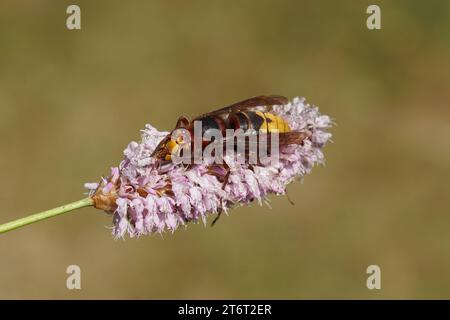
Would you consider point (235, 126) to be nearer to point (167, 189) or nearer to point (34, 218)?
point (167, 189)

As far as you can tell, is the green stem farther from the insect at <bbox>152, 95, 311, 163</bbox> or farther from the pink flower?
the insect at <bbox>152, 95, 311, 163</bbox>

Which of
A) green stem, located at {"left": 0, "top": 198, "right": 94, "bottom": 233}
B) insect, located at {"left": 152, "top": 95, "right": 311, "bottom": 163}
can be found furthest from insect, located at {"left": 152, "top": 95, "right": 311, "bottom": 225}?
green stem, located at {"left": 0, "top": 198, "right": 94, "bottom": 233}

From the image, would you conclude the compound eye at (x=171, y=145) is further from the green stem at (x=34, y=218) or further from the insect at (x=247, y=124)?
the green stem at (x=34, y=218)

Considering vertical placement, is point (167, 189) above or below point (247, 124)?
below

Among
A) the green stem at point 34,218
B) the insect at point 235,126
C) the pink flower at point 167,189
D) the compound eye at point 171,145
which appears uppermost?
the insect at point 235,126

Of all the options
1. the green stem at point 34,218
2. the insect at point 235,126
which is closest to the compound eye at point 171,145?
the insect at point 235,126

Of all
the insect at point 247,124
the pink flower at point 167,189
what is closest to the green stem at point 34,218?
the pink flower at point 167,189

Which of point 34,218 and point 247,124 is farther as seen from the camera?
point 247,124

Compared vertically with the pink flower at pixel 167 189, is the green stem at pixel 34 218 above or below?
below

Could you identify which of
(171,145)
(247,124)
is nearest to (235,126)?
(247,124)

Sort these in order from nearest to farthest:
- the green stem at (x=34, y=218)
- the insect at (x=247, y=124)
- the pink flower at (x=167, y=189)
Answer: the green stem at (x=34, y=218) → the pink flower at (x=167, y=189) → the insect at (x=247, y=124)

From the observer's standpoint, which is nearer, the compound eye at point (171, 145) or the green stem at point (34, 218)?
the green stem at point (34, 218)

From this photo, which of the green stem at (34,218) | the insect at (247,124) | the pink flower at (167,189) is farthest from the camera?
the insect at (247,124)
